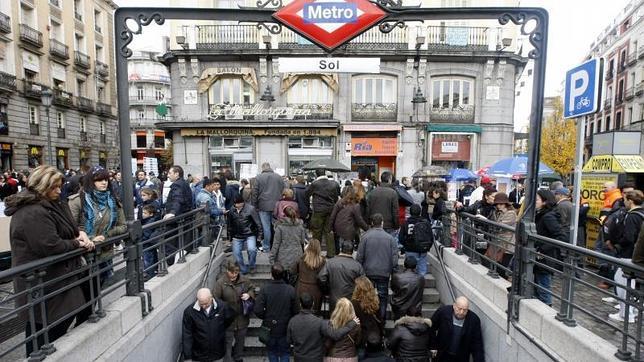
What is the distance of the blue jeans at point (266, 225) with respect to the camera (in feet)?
25.6

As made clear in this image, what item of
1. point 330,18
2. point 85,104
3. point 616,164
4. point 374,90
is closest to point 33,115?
point 85,104

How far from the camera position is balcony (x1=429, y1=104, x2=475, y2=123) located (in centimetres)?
1948

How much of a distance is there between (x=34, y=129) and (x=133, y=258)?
1249 inches

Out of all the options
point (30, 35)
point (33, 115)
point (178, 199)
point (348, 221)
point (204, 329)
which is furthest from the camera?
point (33, 115)

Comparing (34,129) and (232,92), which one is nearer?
(232,92)

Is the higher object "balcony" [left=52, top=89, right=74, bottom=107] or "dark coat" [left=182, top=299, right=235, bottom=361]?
"balcony" [left=52, top=89, right=74, bottom=107]

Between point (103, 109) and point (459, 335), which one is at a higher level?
point (103, 109)

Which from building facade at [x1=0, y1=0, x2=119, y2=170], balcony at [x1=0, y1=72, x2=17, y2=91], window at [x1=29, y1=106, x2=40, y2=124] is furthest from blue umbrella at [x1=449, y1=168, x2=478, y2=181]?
window at [x1=29, y1=106, x2=40, y2=124]

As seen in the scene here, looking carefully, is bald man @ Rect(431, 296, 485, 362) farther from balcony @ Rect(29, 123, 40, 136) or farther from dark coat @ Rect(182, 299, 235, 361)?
balcony @ Rect(29, 123, 40, 136)

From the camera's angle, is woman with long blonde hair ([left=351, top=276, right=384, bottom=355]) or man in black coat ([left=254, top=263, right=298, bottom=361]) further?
man in black coat ([left=254, top=263, right=298, bottom=361])

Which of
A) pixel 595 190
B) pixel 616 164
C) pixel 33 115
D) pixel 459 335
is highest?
pixel 33 115

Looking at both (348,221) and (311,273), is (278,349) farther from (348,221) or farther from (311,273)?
(348,221)

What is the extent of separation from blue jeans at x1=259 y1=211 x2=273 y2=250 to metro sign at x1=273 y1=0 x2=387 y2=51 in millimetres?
4648

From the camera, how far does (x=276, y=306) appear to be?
502 centimetres
